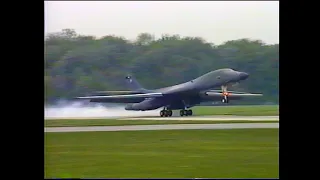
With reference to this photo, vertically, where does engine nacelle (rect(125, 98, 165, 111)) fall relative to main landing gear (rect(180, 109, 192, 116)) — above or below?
above

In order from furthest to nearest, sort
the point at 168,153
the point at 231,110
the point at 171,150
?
1. the point at 231,110
2. the point at 171,150
3. the point at 168,153

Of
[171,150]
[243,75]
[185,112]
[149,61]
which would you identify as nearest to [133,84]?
[149,61]

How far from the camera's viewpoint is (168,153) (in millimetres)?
4012

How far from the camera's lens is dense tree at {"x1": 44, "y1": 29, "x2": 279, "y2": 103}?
12.5 feet

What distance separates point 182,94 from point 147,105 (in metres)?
0.46

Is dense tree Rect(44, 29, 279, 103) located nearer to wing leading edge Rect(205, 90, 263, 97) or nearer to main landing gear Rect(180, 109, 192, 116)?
wing leading edge Rect(205, 90, 263, 97)

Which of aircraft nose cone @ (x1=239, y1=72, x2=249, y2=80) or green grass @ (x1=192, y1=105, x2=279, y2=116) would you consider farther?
aircraft nose cone @ (x1=239, y1=72, x2=249, y2=80)

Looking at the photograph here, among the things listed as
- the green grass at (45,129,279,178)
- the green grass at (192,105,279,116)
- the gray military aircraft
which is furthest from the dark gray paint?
the green grass at (45,129,279,178)

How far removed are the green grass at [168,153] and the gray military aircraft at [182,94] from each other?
0.40 m

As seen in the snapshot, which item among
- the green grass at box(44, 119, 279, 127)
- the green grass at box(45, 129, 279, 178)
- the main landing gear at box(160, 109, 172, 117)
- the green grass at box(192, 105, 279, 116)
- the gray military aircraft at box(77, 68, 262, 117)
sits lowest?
the green grass at box(45, 129, 279, 178)

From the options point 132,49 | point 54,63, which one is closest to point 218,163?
point 132,49

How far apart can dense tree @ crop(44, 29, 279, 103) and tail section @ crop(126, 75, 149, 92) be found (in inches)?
2.4

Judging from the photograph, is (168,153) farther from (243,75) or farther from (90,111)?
(243,75)
